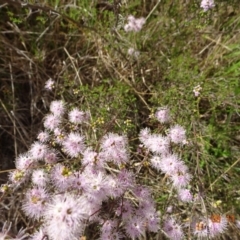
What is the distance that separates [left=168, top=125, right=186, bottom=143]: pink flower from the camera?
6.61 ft

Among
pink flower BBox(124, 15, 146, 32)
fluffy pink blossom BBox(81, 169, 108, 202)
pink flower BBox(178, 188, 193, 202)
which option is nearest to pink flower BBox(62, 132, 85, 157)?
fluffy pink blossom BBox(81, 169, 108, 202)

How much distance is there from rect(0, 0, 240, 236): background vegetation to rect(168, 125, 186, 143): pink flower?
0.85 feet

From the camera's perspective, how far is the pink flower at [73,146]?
1963 mm

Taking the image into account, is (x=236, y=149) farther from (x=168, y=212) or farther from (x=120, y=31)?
(x=120, y=31)

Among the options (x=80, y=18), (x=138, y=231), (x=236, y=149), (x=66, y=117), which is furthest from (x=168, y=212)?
A: (x=80, y=18)

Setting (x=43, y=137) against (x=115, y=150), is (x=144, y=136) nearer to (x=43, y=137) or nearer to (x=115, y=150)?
(x=115, y=150)

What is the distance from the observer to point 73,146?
1.97 meters

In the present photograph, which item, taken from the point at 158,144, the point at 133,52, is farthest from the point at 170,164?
the point at 133,52

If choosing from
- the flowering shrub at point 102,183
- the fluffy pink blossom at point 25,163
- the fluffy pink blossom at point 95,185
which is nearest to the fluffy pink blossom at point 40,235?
the flowering shrub at point 102,183

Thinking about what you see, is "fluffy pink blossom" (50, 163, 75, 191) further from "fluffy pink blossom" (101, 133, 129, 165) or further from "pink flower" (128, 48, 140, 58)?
"pink flower" (128, 48, 140, 58)

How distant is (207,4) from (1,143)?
76.6 inches

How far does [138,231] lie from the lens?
6.15 feet

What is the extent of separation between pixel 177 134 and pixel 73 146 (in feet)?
1.97

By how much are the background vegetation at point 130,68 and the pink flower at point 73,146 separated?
1.09 ft
